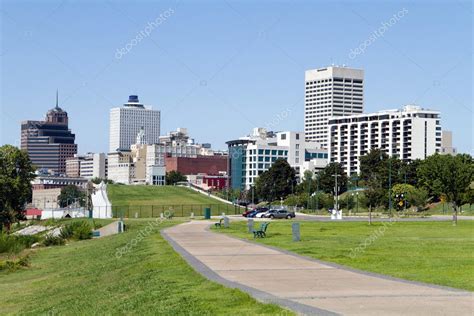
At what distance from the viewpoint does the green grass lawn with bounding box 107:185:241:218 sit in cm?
12644

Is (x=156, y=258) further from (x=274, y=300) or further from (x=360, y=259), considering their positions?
(x=274, y=300)

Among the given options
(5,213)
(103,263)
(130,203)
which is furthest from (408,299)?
(130,203)

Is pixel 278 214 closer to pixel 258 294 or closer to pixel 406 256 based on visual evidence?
pixel 406 256

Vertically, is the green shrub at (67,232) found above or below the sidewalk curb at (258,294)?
below

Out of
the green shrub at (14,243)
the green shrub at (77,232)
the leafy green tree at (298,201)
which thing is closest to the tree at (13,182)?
the green shrub at (77,232)

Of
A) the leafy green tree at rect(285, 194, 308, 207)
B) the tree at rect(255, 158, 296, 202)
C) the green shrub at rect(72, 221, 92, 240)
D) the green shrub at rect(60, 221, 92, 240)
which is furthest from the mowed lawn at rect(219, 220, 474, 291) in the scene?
the tree at rect(255, 158, 296, 202)

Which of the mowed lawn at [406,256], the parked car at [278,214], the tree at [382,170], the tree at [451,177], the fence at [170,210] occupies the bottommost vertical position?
the fence at [170,210]

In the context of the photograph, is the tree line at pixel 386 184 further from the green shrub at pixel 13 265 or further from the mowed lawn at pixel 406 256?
the green shrub at pixel 13 265

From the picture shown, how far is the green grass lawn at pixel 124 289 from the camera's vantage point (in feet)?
56.2

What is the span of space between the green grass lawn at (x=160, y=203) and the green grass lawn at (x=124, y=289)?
76979 millimetres

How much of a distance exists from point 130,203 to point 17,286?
11938 centimetres

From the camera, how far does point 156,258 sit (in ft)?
98.3

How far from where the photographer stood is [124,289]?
73.6ft

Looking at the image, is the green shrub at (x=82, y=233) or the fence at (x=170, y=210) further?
the fence at (x=170, y=210)
